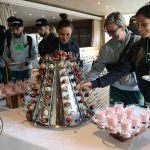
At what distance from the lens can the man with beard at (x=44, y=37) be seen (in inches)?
71.0

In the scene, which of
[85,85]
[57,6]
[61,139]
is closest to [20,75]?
[85,85]

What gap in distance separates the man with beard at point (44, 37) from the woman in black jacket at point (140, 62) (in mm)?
636

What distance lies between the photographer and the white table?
84cm

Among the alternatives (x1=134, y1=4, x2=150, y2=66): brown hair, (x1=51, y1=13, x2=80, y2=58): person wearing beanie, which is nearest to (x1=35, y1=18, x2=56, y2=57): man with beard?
(x1=51, y1=13, x2=80, y2=58): person wearing beanie

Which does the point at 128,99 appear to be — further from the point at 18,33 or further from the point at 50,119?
the point at 18,33

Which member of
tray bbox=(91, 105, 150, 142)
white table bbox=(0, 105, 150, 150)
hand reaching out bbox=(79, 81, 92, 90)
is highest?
hand reaching out bbox=(79, 81, 92, 90)

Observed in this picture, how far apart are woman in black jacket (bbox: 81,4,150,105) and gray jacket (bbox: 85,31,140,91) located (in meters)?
0.19

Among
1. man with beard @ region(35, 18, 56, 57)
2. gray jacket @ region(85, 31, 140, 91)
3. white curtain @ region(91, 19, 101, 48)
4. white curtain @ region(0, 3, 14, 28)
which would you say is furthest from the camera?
white curtain @ region(91, 19, 101, 48)

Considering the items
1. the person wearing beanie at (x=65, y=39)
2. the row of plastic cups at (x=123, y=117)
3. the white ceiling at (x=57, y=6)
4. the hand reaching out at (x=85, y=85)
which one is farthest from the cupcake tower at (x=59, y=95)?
the white ceiling at (x=57, y=6)

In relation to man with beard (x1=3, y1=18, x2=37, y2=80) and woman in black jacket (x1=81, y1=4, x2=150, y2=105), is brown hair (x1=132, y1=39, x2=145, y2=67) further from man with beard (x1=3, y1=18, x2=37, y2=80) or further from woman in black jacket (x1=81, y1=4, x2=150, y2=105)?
man with beard (x1=3, y1=18, x2=37, y2=80)

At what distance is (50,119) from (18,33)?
1.30 m

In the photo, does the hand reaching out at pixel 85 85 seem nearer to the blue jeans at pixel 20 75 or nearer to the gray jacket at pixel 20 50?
the blue jeans at pixel 20 75

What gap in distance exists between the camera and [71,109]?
1.00m

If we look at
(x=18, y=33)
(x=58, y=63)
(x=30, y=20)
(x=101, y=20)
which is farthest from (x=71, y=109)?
(x=101, y=20)
